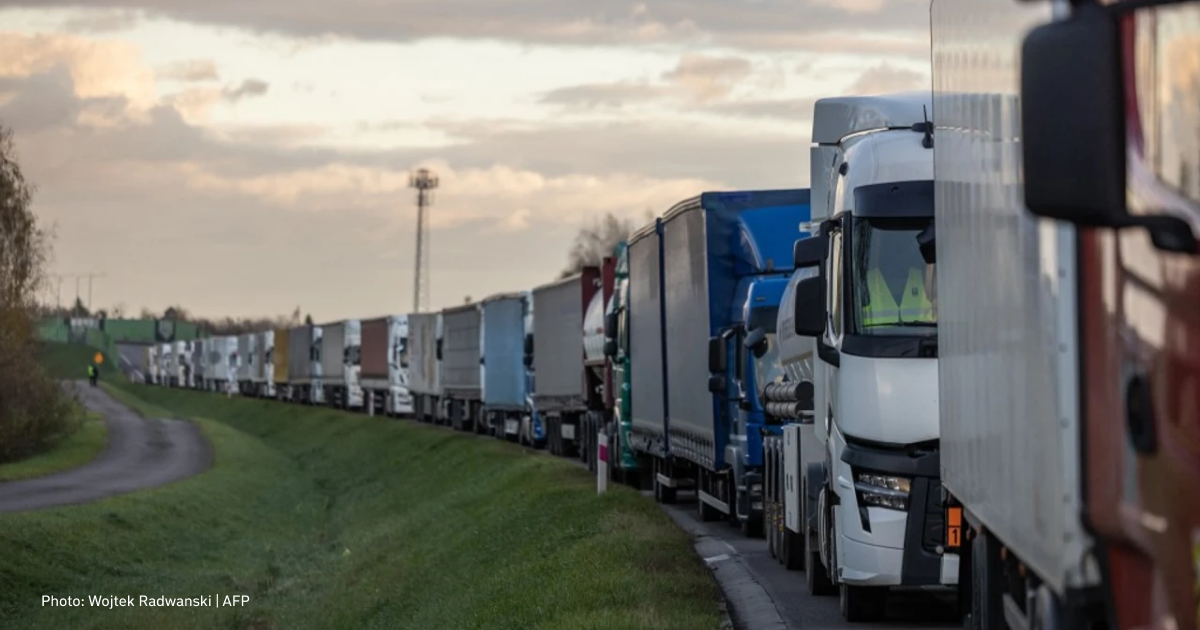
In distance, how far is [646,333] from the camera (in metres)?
26.0

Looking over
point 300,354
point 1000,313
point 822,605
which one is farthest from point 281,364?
point 1000,313

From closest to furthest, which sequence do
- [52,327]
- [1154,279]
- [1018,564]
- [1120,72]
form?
[1120,72]
[1154,279]
[1018,564]
[52,327]

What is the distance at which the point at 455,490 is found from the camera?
3753cm

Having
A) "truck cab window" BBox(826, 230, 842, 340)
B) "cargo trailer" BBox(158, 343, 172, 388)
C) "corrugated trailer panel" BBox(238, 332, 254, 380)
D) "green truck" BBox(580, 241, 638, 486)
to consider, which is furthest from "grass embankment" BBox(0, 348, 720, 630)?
"cargo trailer" BBox(158, 343, 172, 388)

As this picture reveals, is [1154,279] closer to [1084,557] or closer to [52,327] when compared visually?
[1084,557]

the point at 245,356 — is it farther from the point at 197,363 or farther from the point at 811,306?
the point at 811,306

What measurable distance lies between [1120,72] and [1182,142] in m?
0.31

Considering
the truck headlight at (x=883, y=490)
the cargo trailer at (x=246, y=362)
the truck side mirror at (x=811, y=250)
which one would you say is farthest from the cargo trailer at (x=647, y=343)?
the cargo trailer at (x=246, y=362)

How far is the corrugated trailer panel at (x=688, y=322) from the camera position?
2089 centimetres

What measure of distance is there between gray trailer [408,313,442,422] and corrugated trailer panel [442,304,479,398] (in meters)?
1.59

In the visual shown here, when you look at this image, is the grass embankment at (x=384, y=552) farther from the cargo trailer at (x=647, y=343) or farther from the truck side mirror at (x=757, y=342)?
the truck side mirror at (x=757, y=342)

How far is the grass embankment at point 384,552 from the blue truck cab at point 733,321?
3.15 ft

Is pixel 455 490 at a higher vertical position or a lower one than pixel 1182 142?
lower

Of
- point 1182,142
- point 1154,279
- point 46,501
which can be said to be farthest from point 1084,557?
point 46,501
